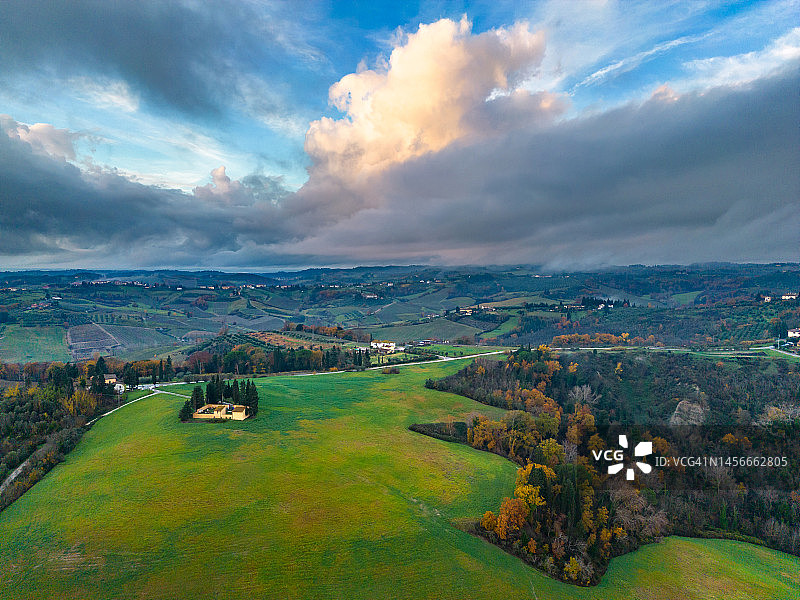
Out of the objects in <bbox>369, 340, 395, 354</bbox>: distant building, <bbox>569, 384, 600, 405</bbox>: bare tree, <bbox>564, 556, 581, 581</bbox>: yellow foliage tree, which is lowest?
<bbox>564, 556, 581, 581</bbox>: yellow foliage tree

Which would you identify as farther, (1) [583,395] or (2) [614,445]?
(1) [583,395]

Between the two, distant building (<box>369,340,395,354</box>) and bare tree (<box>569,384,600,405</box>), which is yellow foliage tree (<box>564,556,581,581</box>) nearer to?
bare tree (<box>569,384,600,405</box>)

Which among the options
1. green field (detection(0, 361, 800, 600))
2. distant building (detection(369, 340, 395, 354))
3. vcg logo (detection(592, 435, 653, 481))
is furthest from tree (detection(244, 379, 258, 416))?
distant building (detection(369, 340, 395, 354))

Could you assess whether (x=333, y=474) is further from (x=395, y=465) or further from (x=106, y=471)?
(x=106, y=471)

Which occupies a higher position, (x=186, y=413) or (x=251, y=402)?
(x=251, y=402)

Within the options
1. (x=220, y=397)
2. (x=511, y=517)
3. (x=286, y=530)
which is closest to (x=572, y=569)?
(x=511, y=517)

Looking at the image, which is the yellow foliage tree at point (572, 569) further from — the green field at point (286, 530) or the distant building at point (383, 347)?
the distant building at point (383, 347)

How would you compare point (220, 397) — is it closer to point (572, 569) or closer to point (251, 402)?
point (251, 402)
